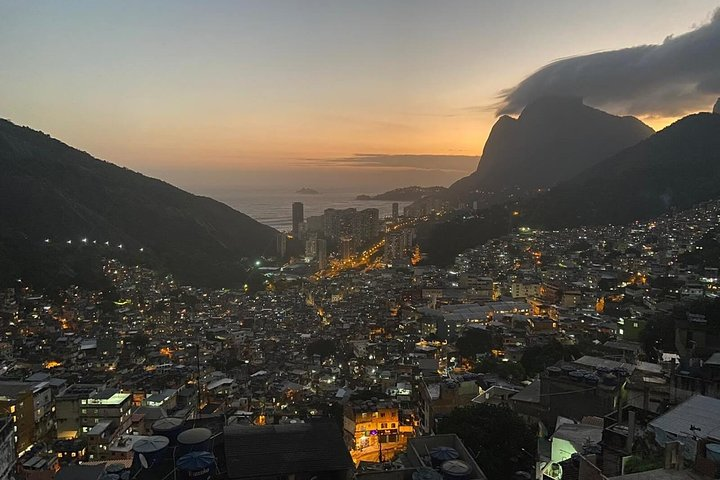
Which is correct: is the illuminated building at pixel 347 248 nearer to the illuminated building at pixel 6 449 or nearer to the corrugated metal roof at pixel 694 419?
the illuminated building at pixel 6 449

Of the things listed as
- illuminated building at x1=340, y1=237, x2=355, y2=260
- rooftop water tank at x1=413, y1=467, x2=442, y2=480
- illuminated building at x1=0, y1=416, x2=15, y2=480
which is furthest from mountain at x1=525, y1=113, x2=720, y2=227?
illuminated building at x1=0, y1=416, x2=15, y2=480

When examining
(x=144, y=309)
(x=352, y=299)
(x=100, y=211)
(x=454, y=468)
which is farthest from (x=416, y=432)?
(x=100, y=211)

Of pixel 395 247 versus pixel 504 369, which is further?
pixel 395 247

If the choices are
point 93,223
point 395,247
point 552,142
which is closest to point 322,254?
point 395,247

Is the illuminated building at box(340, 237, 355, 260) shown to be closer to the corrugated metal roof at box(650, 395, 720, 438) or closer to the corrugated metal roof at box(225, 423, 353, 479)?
the corrugated metal roof at box(225, 423, 353, 479)

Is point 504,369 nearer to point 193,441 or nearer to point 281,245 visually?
point 193,441

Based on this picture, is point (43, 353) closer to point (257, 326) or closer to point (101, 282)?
point (257, 326)
